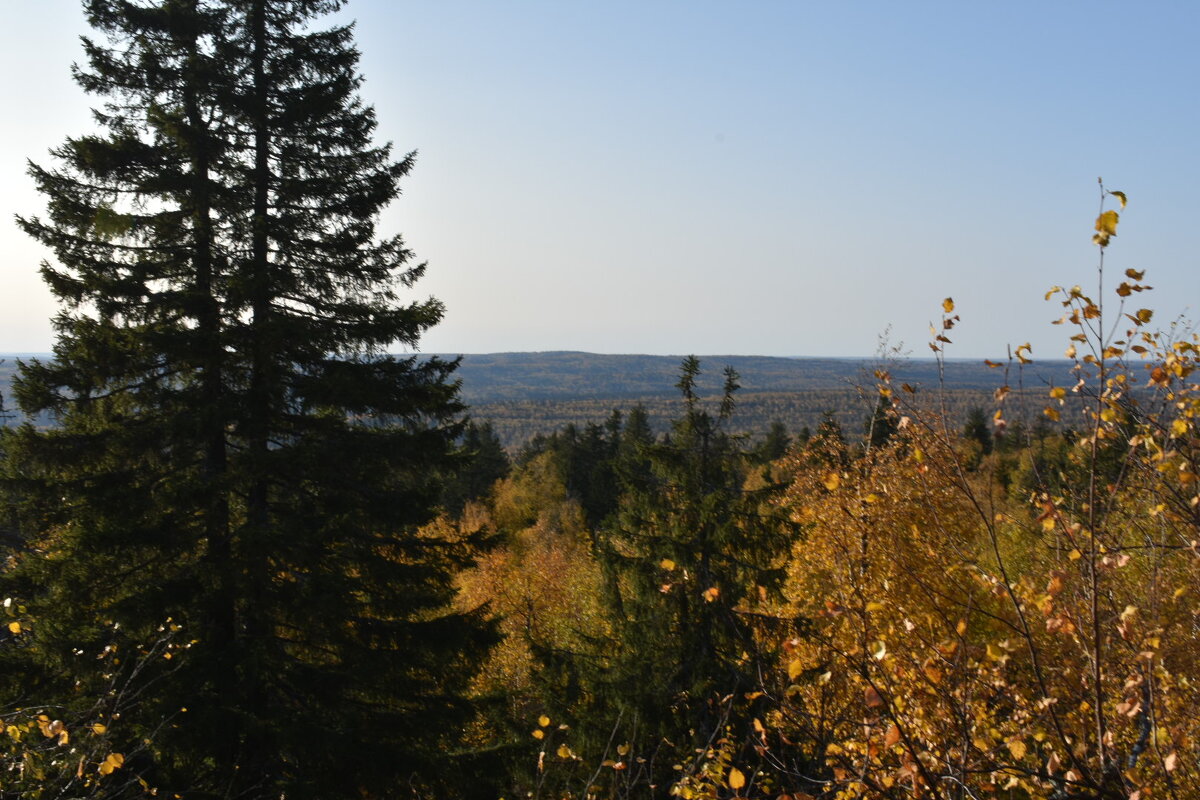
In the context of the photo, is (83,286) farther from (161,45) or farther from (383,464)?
(383,464)

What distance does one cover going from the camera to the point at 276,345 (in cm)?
910

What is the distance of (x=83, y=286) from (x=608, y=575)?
812 centimetres

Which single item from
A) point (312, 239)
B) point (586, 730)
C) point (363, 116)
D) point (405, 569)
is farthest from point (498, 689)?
point (363, 116)

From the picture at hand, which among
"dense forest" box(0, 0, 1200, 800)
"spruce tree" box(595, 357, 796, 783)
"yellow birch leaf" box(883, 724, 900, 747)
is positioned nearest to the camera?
"yellow birch leaf" box(883, 724, 900, 747)

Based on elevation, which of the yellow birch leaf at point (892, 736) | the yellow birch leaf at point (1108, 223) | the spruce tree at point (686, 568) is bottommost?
the spruce tree at point (686, 568)

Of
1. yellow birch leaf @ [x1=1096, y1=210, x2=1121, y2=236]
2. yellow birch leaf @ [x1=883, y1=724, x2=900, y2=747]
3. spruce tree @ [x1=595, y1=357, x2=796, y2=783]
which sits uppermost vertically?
yellow birch leaf @ [x1=1096, y1=210, x2=1121, y2=236]

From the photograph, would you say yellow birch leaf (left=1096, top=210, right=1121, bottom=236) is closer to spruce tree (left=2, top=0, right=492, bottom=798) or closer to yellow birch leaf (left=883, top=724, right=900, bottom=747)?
yellow birch leaf (left=883, top=724, right=900, bottom=747)

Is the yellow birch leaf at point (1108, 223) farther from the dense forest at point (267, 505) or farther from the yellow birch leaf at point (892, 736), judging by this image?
the dense forest at point (267, 505)

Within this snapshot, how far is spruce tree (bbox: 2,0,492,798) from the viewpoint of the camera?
8.70m

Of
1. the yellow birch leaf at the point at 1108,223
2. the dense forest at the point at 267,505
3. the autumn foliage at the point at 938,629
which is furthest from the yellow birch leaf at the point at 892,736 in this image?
the dense forest at the point at 267,505

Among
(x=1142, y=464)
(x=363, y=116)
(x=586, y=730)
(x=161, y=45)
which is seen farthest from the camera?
(x=586, y=730)

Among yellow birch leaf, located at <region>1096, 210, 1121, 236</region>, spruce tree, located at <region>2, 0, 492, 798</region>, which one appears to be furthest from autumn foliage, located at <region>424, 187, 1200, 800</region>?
spruce tree, located at <region>2, 0, 492, 798</region>

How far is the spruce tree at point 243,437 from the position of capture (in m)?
8.70

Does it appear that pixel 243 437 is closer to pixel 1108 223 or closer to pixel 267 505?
pixel 267 505
